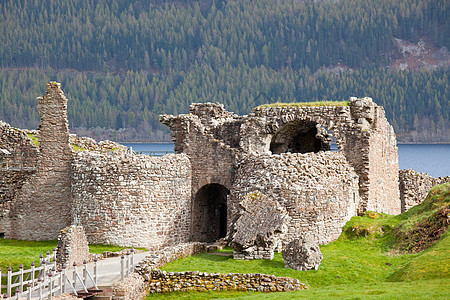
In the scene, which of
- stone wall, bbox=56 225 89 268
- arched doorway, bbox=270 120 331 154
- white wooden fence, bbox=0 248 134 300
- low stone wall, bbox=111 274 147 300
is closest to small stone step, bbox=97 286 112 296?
white wooden fence, bbox=0 248 134 300

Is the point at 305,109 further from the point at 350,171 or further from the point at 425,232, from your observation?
the point at 425,232

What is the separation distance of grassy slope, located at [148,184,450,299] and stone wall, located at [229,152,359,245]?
1046mm

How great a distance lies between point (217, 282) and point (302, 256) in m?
3.95

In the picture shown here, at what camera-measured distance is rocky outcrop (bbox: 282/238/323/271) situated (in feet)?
105

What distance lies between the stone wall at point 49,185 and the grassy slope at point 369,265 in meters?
11.4

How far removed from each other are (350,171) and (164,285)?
15234 mm

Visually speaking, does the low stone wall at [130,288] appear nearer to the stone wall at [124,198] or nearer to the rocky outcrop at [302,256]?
the rocky outcrop at [302,256]

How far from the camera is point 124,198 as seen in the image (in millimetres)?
40281

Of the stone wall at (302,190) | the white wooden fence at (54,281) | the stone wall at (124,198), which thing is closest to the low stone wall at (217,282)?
the white wooden fence at (54,281)

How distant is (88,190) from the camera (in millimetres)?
→ 40938

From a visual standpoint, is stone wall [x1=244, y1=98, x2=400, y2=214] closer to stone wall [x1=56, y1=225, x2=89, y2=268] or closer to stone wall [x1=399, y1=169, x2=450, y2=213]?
stone wall [x1=399, y1=169, x2=450, y2=213]

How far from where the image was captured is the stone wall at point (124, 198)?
40.3m

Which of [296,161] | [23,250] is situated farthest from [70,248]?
[296,161]

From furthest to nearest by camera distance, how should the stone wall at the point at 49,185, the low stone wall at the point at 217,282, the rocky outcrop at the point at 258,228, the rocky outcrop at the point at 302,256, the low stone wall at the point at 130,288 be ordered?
the stone wall at the point at 49,185, the rocky outcrop at the point at 258,228, the rocky outcrop at the point at 302,256, the low stone wall at the point at 217,282, the low stone wall at the point at 130,288
